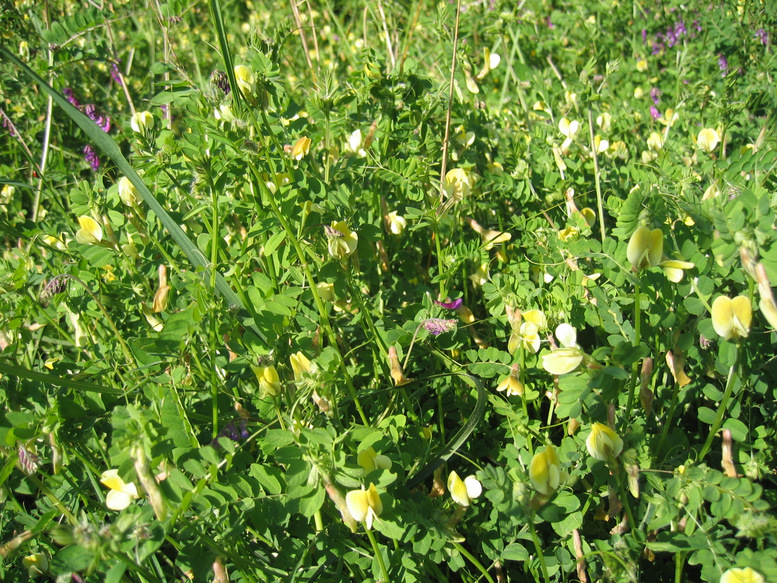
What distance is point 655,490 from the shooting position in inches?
47.4

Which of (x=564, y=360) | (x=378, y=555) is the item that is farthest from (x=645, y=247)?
(x=378, y=555)

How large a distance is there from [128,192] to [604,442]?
1.25 metres

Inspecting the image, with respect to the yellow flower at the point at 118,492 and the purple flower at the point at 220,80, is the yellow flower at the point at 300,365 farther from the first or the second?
the purple flower at the point at 220,80

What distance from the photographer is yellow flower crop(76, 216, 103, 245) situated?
59.2 inches

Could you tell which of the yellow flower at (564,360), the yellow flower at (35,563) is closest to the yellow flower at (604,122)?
the yellow flower at (564,360)

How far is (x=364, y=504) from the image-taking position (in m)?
1.07

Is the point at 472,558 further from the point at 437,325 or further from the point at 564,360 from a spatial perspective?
the point at 437,325

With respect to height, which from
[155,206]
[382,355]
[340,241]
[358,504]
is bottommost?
[382,355]

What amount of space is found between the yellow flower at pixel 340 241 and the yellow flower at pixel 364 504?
Answer: 541 millimetres

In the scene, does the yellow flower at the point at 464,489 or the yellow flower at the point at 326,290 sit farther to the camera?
the yellow flower at the point at 326,290

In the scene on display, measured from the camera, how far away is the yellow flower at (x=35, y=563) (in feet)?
4.37

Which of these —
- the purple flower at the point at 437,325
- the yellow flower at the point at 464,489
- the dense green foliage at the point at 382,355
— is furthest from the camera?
the purple flower at the point at 437,325

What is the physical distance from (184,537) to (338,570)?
36 centimetres

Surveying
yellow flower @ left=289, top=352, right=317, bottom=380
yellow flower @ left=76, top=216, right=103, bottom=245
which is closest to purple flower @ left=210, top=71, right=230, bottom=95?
yellow flower @ left=76, top=216, right=103, bottom=245
